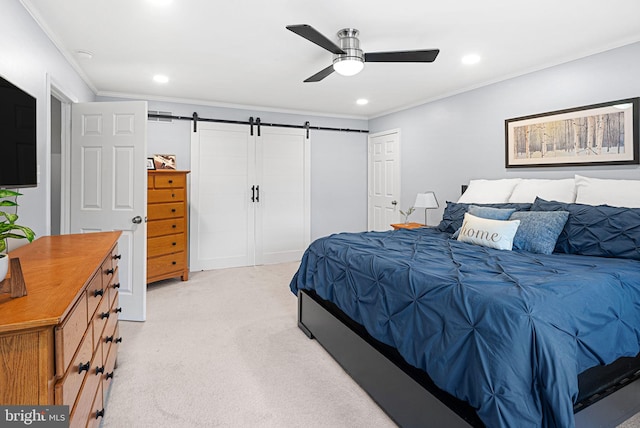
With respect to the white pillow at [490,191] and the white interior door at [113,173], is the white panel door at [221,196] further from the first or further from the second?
the white pillow at [490,191]

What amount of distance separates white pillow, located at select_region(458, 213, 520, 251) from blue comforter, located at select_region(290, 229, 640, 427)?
206 millimetres

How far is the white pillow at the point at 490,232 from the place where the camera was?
8.32 ft

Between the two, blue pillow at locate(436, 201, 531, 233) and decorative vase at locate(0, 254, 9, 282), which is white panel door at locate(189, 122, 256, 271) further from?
decorative vase at locate(0, 254, 9, 282)

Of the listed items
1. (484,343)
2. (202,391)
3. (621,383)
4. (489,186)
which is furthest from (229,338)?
(489,186)

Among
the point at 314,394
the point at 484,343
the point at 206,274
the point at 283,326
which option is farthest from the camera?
the point at 206,274

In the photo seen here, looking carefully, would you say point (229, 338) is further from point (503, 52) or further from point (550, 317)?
point (503, 52)

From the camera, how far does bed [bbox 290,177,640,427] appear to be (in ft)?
4.10

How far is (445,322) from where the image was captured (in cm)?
149

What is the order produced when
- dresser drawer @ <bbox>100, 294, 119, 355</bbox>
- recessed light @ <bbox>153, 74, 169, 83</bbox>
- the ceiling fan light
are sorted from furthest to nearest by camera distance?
recessed light @ <bbox>153, 74, 169, 83</bbox> < the ceiling fan light < dresser drawer @ <bbox>100, 294, 119, 355</bbox>

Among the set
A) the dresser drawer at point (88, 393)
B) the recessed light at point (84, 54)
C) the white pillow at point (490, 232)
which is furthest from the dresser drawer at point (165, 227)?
the white pillow at point (490, 232)

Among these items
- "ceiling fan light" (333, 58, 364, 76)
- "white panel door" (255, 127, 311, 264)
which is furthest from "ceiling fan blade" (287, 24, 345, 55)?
"white panel door" (255, 127, 311, 264)

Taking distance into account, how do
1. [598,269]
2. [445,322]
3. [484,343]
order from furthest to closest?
[598,269]
[445,322]
[484,343]

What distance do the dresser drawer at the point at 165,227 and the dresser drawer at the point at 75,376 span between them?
2846mm

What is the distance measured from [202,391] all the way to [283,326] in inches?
40.9
